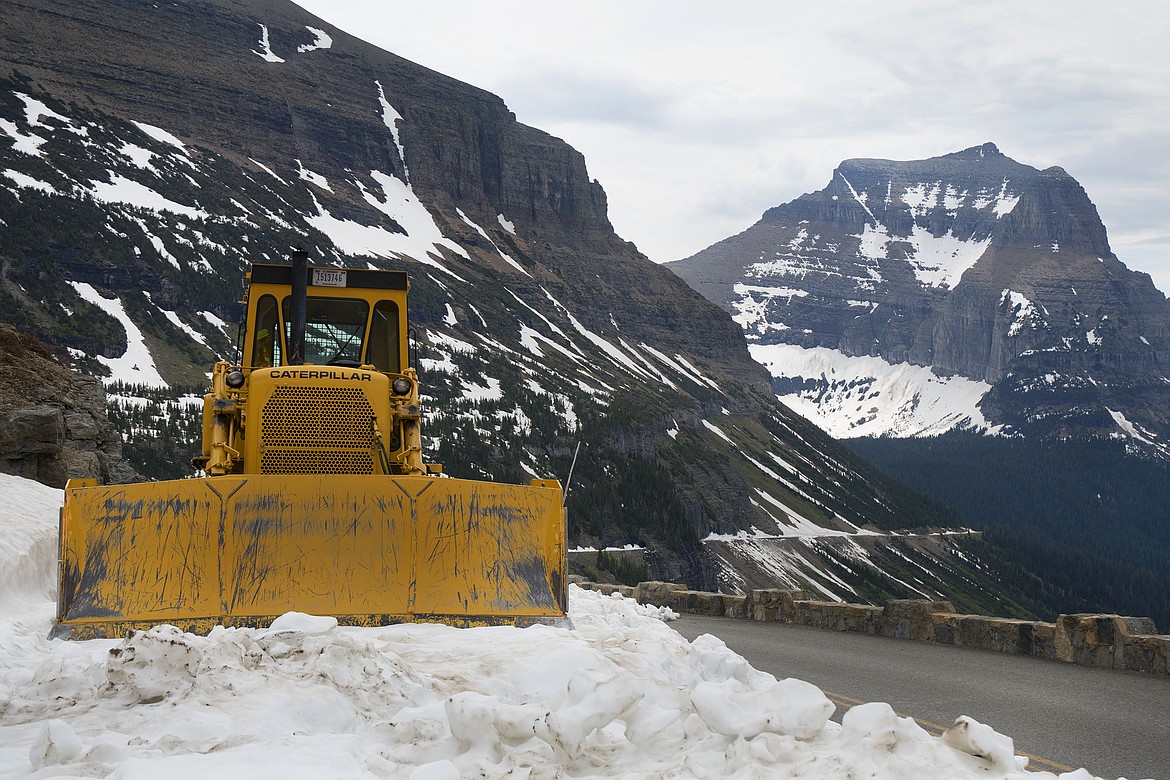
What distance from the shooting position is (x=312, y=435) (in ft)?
→ 39.4

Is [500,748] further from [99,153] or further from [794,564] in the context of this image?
[794,564]

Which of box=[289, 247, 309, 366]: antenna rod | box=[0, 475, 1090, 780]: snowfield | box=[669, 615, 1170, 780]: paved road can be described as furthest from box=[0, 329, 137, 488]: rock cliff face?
box=[0, 475, 1090, 780]: snowfield

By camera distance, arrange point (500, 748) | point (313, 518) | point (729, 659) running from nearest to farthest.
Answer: point (500, 748) → point (729, 659) → point (313, 518)

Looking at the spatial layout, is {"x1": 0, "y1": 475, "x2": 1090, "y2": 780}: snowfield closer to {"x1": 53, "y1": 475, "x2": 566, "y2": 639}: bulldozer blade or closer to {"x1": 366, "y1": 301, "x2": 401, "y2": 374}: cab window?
{"x1": 53, "y1": 475, "x2": 566, "y2": 639}: bulldozer blade

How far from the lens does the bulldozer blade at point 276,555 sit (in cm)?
1048

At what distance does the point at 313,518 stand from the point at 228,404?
2.59 meters

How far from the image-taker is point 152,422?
85.8 m

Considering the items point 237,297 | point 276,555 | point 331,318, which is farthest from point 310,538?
point 237,297

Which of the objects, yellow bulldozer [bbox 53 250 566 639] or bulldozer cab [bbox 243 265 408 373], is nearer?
yellow bulldozer [bbox 53 250 566 639]

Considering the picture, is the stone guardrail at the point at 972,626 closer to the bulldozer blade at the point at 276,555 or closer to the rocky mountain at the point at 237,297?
the bulldozer blade at the point at 276,555

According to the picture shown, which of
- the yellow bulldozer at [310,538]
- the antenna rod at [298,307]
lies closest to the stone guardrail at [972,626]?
the yellow bulldozer at [310,538]

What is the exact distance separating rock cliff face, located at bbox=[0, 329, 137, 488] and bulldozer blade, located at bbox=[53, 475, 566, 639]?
14052 millimetres

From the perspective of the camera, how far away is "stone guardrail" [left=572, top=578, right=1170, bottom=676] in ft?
50.2

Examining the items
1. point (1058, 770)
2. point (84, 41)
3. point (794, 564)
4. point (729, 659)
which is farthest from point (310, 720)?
point (84, 41)
